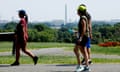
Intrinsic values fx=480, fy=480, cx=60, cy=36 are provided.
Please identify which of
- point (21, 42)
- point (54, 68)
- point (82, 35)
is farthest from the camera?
point (21, 42)

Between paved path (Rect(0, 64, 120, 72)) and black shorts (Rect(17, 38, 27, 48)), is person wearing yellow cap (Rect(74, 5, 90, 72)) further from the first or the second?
black shorts (Rect(17, 38, 27, 48))

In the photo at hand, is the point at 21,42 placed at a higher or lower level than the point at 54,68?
higher

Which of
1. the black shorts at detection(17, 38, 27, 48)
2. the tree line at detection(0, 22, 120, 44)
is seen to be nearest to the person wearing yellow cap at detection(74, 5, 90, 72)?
the black shorts at detection(17, 38, 27, 48)

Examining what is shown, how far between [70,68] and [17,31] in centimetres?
204

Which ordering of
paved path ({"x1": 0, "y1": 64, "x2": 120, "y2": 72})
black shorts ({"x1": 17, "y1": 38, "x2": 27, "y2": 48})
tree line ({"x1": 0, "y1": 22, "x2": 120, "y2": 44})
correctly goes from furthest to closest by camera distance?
tree line ({"x1": 0, "y1": 22, "x2": 120, "y2": 44}), black shorts ({"x1": 17, "y1": 38, "x2": 27, "y2": 48}), paved path ({"x1": 0, "y1": 64, "x2": 120, "y2": 72})

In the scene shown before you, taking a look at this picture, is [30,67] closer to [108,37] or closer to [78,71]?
[78,71]

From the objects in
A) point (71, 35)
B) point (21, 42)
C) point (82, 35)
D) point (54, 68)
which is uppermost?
point (82, 35)

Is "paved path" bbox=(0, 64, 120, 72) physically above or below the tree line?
above

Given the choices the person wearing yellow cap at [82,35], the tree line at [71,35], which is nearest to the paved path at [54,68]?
the person wearing yellow cap at [82,35]

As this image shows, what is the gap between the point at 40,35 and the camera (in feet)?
149

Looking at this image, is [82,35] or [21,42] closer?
[82,35]

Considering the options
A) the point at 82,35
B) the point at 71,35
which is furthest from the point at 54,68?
the point at 71,35

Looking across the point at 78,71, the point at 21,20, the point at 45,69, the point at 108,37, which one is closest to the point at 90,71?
the point at 78,71

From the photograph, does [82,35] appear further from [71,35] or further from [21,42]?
[71,35]
